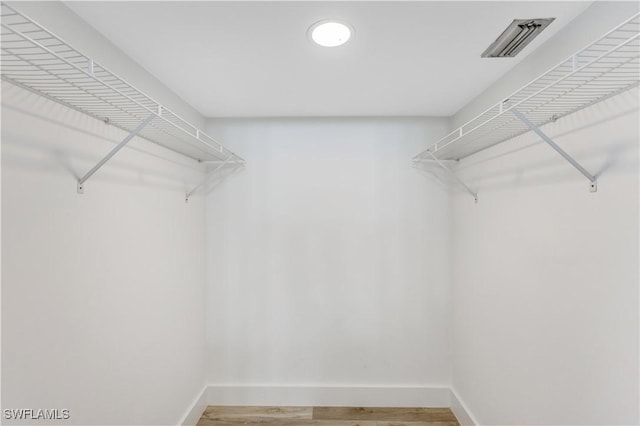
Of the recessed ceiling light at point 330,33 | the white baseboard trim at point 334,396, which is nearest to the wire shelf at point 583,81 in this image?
the recessed ceiling light at point 330,33

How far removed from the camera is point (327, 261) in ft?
8.12

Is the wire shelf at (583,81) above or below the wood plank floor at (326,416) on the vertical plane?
above

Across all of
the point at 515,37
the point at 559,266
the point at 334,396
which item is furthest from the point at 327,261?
the point at 515,37

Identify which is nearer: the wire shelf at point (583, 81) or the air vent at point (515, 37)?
the wire shelf at point (583, 81)

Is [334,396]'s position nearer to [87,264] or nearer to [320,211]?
[320,211]

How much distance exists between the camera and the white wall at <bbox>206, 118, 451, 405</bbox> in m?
2.46

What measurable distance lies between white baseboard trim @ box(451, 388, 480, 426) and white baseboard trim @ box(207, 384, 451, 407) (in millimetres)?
73

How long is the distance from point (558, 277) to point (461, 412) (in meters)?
1.40

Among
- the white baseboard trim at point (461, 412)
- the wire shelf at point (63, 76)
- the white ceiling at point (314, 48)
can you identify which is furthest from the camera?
the white baseboard trim at point (461, 412)

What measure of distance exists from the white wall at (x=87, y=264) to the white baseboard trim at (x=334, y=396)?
0.50 metres

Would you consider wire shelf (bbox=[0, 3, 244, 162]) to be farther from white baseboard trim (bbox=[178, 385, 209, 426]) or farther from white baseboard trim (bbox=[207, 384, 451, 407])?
white baseboard trim (bbox=[207, 384, 451, 407])

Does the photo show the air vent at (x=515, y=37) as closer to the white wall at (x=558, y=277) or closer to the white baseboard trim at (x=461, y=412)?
the white wall at (x=558, y=277)

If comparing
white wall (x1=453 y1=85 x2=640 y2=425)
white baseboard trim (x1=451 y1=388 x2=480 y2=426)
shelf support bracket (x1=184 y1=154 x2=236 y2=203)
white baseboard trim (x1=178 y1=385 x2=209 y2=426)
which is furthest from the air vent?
white baseboard trim (x1=178 y1=385 x2=209 y2=426)

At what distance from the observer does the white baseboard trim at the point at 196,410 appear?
2101 mm
